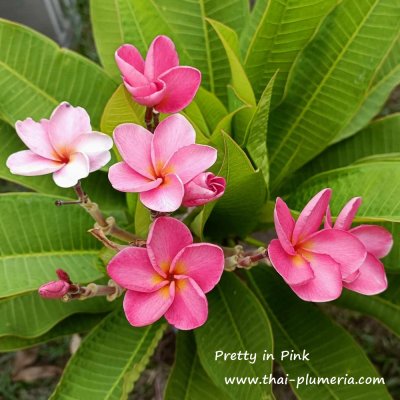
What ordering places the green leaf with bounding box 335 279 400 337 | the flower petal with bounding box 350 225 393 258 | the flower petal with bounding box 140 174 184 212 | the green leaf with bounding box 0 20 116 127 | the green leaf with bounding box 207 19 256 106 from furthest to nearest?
1. the green leaf with bounding box 335 279 400 337
2. the green leaf with bounding box 0 20 116 127
3. the green leaf with bounding box 207 19 256 106
4. the flower petal with bounding box 350 225 393 258
5. the flower petal with bounding box 140 174 184 212

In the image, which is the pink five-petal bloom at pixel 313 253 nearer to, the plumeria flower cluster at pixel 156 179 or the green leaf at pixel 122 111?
the plumeria flower cluster at pixel 156 179

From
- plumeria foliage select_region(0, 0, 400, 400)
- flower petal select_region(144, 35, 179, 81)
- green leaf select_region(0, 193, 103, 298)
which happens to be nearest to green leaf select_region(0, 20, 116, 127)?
plumeria foliage select_region(0, 0, 400, 400)

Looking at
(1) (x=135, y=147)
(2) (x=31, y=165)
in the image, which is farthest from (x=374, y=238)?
(2) (x=31, y=165)

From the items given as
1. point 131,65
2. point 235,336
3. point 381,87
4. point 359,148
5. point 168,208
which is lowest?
point 235,336

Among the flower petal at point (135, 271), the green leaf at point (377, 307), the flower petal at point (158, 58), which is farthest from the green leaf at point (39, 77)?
the green leaf at point (377, 307)

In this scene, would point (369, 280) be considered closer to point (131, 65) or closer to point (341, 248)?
point (341, 248)

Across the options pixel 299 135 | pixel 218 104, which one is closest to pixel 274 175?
pixel 299 135

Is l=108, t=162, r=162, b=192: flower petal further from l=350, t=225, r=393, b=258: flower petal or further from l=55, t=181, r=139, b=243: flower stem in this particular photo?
l=350, t=225, r=393, b=258: flower petal
